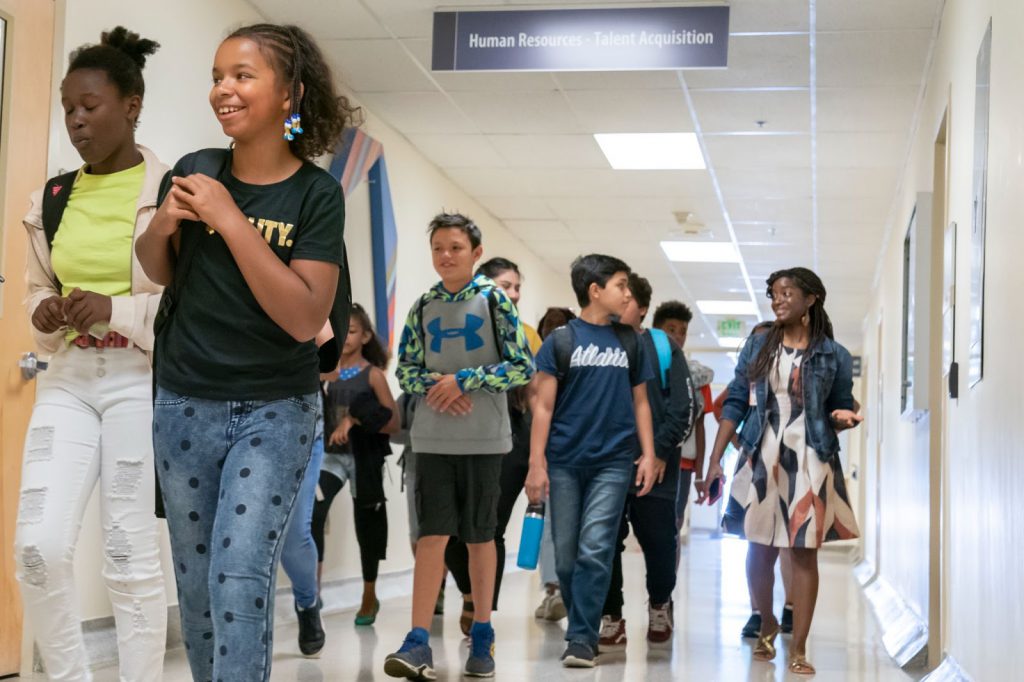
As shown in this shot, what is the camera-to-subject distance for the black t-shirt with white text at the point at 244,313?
6.82 ft

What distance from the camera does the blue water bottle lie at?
437 centimetres

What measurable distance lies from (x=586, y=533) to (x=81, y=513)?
2339mm

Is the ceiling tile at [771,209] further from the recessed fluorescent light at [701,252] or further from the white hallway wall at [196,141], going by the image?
the white hallway wall at [196,141]

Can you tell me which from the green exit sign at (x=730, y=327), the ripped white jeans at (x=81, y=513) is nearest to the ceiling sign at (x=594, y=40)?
the ripped white jeans at (x=81, y=513)

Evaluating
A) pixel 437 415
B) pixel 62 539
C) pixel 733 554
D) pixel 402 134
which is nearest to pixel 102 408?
pixel 62 539

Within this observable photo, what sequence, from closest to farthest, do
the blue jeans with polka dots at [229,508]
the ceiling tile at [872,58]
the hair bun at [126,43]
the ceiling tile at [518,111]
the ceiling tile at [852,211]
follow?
the blue jeans with polka dots at [229,508] → the hair bun at [126,43] → the ceiling tile at [872,58] → the ceiling tile at [518,111] → the ceiling tile at [852,211]

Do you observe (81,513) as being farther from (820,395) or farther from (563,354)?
(820,395)

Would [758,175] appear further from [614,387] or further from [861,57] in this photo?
[614,387]

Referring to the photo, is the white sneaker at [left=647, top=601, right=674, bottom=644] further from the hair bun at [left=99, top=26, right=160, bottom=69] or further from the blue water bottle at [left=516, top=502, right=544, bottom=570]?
the hair bun at [left=99, top=26, right=160, bottom=69]

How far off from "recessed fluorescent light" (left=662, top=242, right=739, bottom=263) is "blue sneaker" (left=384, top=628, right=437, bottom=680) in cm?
873

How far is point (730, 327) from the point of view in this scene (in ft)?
58.5

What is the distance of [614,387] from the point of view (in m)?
4.82

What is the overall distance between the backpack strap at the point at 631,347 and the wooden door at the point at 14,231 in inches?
82.0

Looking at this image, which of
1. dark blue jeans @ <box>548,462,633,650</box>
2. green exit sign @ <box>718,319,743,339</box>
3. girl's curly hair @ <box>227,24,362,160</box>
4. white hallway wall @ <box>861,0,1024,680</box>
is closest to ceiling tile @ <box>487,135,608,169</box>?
white hallway wall @ <box>861,0,1024,680</box>
